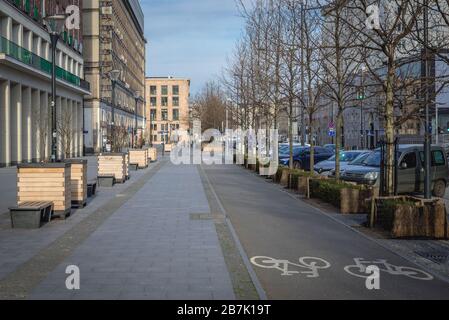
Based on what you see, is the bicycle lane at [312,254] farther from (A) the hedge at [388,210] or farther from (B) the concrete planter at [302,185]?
(B) the concrete planter at [302,185]

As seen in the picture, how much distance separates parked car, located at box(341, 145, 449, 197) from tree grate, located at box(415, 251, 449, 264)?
27.5 ft

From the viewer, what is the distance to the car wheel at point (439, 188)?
19703 mm

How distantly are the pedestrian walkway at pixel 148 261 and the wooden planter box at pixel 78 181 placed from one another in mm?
1419

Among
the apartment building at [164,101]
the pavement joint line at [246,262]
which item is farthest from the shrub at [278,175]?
the apartment building at [164,101]

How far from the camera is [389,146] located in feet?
41.0

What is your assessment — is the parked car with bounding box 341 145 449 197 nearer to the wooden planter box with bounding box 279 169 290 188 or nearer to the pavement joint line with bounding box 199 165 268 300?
the wooden planter box with bounding box 279 169 290 188

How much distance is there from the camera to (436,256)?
30.8 ft

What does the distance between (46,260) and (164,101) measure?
148m

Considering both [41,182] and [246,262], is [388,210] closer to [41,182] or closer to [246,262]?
[246,262]

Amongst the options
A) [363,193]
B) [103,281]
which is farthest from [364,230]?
[103,281]

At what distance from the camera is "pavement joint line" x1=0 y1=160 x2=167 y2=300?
6945 millimetres

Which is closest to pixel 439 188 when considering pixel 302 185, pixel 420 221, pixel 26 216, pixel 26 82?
pixel 302 185
